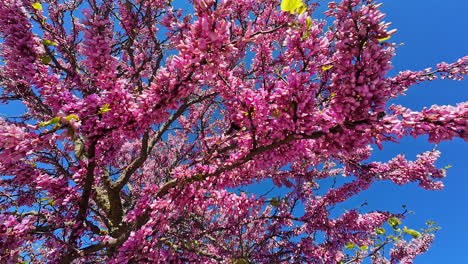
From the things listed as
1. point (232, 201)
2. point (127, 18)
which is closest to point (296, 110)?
point (232, 201)

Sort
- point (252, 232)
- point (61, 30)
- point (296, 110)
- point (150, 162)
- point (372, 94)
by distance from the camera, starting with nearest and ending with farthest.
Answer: point (372, 94) < point (296, 110) < point (61, 30) < point (252, 232) < point (150, 162)

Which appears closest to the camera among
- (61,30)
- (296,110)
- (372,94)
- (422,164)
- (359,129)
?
(372,94)

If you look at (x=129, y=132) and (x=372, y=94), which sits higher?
(x=129, y=132)

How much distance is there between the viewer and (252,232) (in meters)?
8.66

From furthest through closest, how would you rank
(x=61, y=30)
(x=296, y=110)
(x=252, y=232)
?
(x=252, y=232) → (x=61, y=30) → (x=296, y=110)

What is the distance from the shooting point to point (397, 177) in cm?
588

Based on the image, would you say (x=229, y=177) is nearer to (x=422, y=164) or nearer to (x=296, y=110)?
(x=296, y=110)

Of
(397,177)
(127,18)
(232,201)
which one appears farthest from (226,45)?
(397,177)

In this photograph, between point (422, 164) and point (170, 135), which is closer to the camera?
point (422, 164)

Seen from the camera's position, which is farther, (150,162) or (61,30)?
(150,162)

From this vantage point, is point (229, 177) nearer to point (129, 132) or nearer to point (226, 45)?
point (129, 132)

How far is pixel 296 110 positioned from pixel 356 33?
89cm

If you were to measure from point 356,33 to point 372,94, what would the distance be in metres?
0.57

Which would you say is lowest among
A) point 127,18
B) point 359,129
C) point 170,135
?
point 359,129
